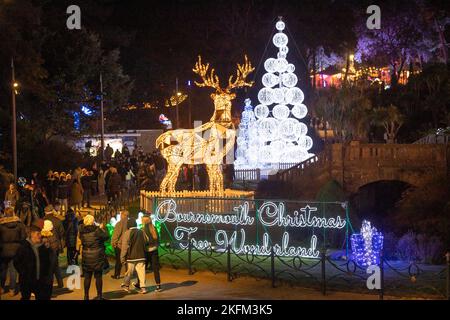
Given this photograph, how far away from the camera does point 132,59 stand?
184 ft

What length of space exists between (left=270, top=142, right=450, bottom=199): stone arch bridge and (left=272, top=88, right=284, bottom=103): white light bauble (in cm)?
659

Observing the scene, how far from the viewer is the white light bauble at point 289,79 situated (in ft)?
128

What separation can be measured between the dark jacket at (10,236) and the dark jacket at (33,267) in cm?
276

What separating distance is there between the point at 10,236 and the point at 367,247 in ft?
27.9

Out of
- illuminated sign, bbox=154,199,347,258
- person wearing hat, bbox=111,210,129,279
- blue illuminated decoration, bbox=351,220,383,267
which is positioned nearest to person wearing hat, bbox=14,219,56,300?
person wearing hat, bbox=111,210,129,279

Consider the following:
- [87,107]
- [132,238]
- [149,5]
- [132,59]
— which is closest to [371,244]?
[132,238]

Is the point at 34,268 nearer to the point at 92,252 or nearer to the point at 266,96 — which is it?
the point at 92,252

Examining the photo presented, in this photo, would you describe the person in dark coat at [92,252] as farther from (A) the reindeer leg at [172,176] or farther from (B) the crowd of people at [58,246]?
(A) the reindeer leg at [172,176]

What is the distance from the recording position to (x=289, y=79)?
3894 centimetres

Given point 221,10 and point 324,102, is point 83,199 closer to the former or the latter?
point 324,102

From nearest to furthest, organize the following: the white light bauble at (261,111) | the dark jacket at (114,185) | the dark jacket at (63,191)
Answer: the dark jacket at (63,191), the dark jacket at (114,185), the white light bauble at (261,111)

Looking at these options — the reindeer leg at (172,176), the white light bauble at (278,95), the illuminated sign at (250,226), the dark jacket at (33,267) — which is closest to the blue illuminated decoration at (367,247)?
the illuminated sign at (250,226)

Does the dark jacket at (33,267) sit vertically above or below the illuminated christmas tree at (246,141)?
below

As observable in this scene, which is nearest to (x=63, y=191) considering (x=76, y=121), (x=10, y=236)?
(x=10, y=236)
